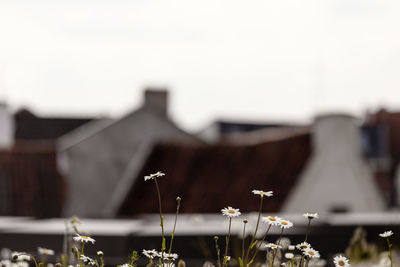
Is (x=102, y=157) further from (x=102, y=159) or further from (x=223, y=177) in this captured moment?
(x=223, y=177)

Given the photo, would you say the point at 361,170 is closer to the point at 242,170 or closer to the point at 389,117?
the point at 242,170

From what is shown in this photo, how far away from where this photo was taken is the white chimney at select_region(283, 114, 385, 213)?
1806 centimetres

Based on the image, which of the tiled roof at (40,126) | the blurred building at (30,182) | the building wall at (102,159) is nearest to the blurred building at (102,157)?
the building wall at (102,159)

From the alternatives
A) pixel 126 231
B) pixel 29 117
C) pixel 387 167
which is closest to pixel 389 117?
pixel 387 167

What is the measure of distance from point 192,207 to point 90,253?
11.2 m

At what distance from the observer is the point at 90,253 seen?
6996 mm

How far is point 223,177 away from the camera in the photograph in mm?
19656

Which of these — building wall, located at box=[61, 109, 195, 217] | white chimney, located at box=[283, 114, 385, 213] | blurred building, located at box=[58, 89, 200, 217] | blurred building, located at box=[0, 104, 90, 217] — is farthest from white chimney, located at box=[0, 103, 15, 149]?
white chimney, located at box=[283, 114, 385, 213]

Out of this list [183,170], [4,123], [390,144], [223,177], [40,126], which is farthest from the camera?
[40,126]

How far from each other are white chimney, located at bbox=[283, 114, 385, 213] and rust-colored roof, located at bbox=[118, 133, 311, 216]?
0.43m

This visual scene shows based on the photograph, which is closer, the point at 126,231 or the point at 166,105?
the point at 126,231

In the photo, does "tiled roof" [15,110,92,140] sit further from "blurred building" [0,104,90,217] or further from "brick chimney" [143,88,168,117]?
"brick chimney" [143,88,168,117]

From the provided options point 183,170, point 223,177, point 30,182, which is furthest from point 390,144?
point 223,177

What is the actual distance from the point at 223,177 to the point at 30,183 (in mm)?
10792
